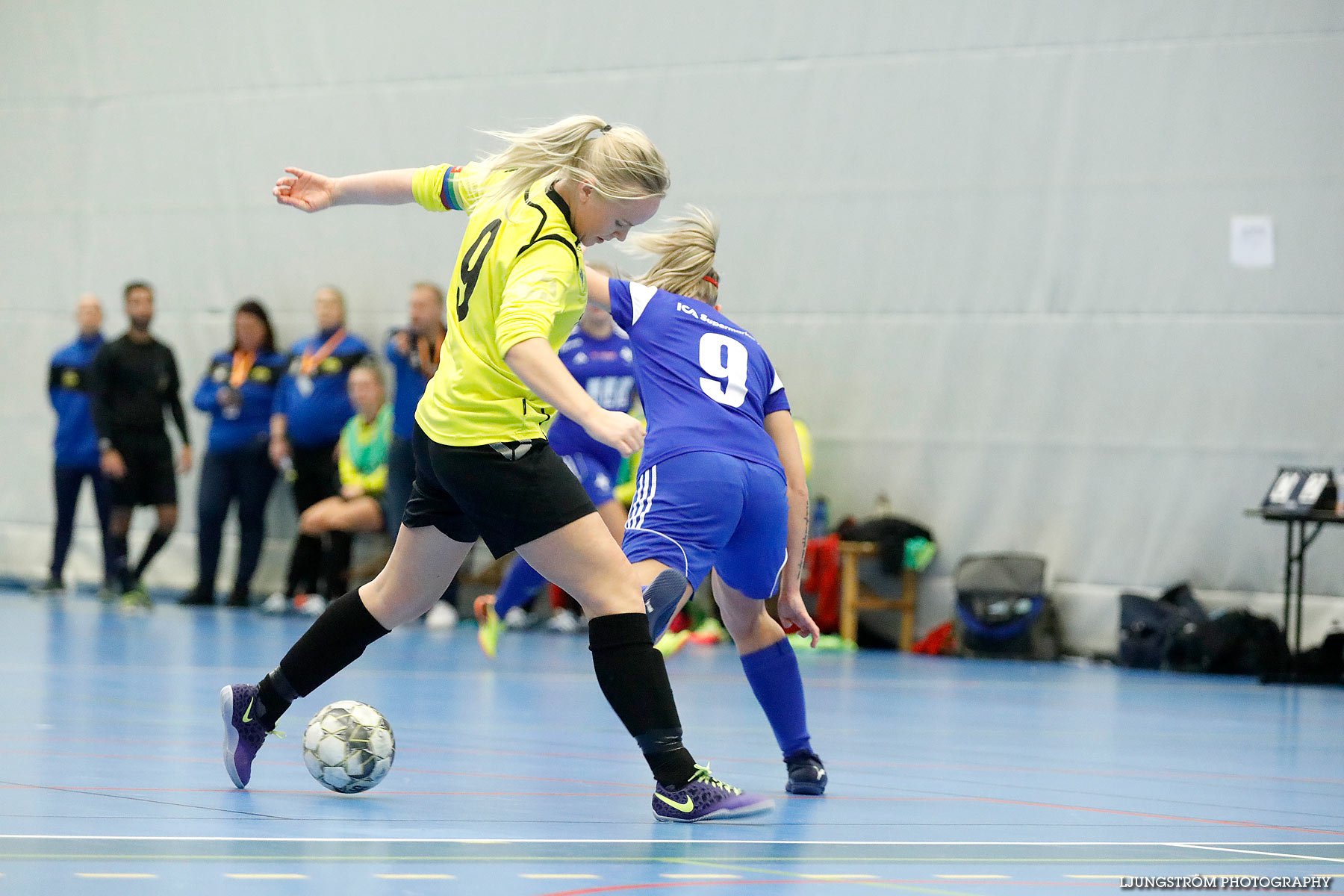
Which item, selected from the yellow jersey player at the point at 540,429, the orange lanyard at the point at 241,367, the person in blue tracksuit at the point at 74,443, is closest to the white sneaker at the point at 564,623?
the orange lanyard at the point at 241,367

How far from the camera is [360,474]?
12477 millimetres

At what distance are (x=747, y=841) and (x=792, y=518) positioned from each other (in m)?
1.20

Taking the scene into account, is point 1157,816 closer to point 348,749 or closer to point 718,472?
point 718,472

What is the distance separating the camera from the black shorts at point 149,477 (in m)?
12.8

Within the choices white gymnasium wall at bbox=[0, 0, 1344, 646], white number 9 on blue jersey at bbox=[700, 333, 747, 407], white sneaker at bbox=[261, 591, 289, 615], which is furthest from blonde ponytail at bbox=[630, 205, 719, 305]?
white sneaker at bbox=[261, 591, 289, 615]

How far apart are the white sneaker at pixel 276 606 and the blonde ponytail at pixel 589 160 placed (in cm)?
892

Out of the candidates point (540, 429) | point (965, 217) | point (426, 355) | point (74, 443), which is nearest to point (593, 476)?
point (426, 355)

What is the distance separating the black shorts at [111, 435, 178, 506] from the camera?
12.8 metres

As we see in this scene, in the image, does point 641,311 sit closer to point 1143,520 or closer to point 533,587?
point 533,587

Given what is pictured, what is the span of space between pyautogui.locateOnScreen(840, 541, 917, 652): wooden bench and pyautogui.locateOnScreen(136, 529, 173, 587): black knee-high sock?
5.37m

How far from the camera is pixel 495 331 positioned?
11.7ft

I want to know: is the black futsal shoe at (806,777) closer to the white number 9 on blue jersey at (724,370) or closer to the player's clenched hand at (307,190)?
the white number 9 on blue jersey at (724,370)

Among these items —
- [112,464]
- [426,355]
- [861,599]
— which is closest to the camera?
[861,599]

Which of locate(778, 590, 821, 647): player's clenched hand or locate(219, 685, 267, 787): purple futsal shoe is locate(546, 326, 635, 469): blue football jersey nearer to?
locate(778, 590, 821, 647): player's clenched hand
